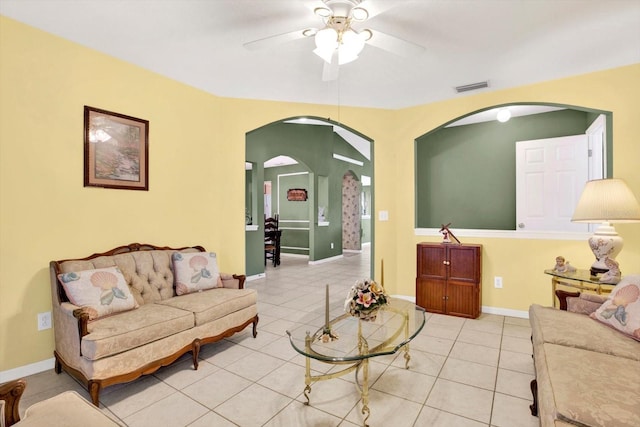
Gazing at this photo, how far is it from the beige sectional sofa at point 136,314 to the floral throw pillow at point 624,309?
8.92 feet

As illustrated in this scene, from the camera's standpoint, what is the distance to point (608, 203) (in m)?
2.51

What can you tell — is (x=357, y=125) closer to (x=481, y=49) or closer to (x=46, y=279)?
(x=481, y=49)

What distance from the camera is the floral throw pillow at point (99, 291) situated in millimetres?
2217

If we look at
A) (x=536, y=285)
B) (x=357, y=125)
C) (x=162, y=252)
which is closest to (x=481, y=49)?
(x=357, y=125)

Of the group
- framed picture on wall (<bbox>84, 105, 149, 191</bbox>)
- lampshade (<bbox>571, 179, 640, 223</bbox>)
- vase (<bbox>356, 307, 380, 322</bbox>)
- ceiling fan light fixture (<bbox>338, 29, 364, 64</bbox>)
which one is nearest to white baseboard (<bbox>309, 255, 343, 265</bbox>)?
framed picture on wall (<bbox>84, 105, 149, 191</bbox>)

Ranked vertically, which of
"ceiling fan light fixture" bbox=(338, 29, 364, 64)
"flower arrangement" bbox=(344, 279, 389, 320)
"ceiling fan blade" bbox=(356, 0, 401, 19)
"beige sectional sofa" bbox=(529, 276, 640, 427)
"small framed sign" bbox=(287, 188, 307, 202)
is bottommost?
"beige sectional sofa" bbox=(529, 276, 640, 427)

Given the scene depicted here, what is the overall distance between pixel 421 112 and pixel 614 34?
1.91 m

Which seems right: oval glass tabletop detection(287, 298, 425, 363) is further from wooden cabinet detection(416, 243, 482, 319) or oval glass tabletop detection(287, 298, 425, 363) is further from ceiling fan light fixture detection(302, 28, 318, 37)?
ceiling fan light fixture detection(302, 28, 318, 37)

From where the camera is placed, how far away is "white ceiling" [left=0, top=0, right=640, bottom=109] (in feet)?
7.02

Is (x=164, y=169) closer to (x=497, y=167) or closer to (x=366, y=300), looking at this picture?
(x=366, y=300)

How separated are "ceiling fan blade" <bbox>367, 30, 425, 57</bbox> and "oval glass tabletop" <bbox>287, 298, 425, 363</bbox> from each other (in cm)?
180

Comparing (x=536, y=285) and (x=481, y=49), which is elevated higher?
(x=481, y=49)

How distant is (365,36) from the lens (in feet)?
6.93

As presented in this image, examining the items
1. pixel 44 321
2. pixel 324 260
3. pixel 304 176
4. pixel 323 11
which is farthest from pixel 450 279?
pixel 304 176
